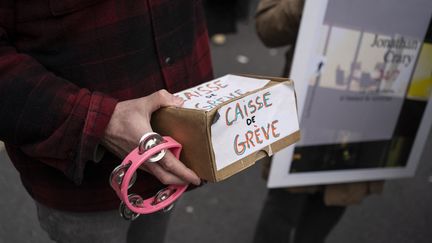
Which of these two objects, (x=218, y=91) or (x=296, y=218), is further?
(x=296, y=218)

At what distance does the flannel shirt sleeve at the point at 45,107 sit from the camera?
2.41 ft

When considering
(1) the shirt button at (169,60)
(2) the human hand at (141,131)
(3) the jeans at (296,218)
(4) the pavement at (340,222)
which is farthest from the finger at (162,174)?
(4) the pavement at (340,222)

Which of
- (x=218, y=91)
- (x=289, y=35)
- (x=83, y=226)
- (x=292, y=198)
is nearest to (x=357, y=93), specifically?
(x=289, y=35)

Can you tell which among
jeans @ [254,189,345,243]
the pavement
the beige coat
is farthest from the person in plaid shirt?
the pavement

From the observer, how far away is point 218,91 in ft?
2.66

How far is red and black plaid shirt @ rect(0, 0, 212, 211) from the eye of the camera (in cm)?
74

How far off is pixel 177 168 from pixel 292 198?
2.78 feet

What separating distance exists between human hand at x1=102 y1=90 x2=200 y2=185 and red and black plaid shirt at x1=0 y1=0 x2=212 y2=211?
0.07ft

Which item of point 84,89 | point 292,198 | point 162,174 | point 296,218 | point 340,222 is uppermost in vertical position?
point 84,89

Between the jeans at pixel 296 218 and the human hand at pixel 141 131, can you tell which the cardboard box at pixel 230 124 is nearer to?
the human hand at pixel 141 131

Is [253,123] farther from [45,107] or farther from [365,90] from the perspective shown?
[365,90]

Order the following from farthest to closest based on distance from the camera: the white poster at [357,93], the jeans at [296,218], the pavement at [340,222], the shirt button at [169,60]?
1. the pavement at [340,222]
2. the jeans at [296,218]
3. the white poster at [357,93]
4. the shirt button at [169,60]

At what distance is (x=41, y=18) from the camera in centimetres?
76

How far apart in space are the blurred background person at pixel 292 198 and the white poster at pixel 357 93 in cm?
6
